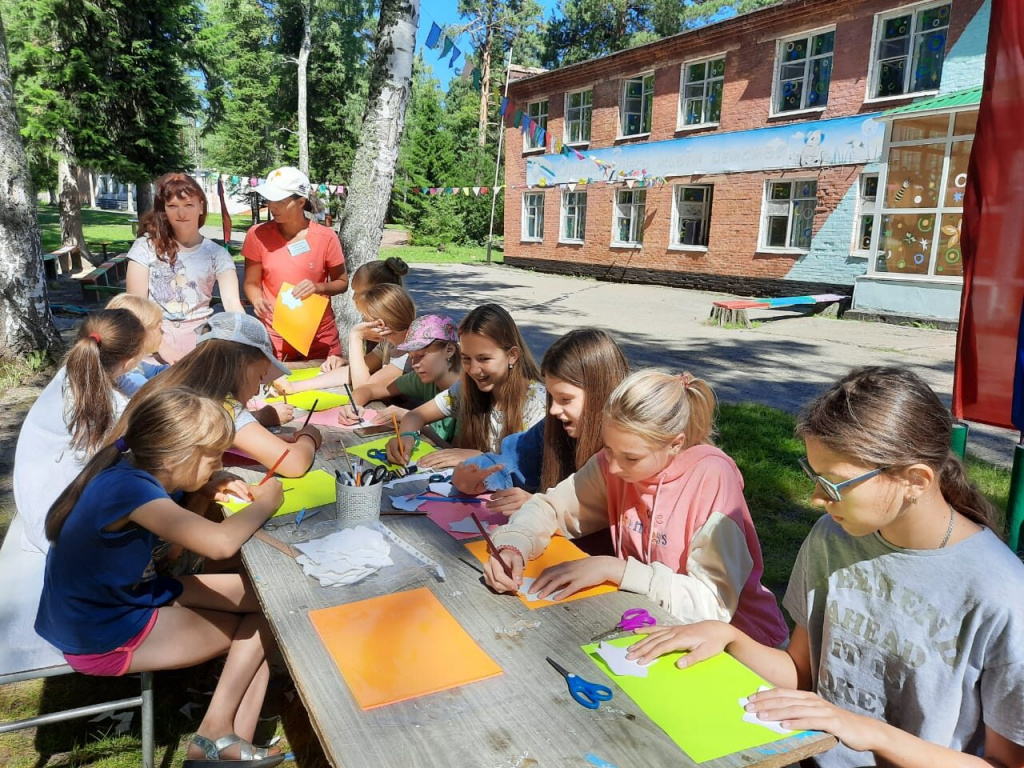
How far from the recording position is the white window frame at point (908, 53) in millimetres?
12312

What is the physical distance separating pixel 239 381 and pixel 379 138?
137 inches

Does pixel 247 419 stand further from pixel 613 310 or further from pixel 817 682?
pixel 613 310

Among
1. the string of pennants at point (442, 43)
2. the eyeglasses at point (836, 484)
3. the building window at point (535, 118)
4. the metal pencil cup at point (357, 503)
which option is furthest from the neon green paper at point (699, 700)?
the building window at point (535, 118)

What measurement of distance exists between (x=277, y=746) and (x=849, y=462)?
6.28ft

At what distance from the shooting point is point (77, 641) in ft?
6.00

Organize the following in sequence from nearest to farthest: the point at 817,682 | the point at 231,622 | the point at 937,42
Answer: the point at 817,682 → the point at 231,622 → the point at 937,42

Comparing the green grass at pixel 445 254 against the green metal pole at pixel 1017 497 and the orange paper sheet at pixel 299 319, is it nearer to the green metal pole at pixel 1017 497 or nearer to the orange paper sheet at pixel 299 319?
the orange paper sheet at pixel 299 319

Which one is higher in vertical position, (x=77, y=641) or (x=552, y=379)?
(x=552, y=379)

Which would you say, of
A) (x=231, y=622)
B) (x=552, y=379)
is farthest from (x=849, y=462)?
(x=231, y=622)

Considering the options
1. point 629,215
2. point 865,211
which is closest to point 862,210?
point 865,211

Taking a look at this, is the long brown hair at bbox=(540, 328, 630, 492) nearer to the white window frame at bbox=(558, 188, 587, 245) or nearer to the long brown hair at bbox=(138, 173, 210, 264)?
the long brown hair at bbox=(138, 173, 210, 264)

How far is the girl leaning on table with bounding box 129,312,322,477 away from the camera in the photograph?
7.85 ft

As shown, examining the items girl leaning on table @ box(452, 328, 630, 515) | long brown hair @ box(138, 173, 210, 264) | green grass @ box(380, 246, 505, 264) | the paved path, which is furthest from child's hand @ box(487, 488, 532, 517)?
green grass @ box(380, 246, 505, 264)

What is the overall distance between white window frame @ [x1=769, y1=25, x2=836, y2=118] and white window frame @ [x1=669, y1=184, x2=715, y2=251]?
7.45 feet
